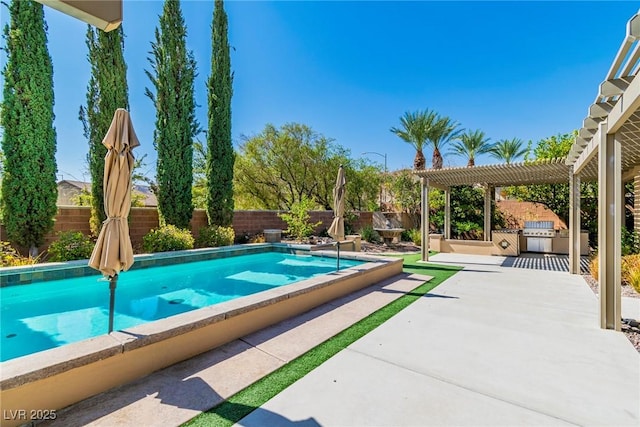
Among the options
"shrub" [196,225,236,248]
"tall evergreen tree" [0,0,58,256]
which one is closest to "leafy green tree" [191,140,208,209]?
"shrub" [196,225,236,248]

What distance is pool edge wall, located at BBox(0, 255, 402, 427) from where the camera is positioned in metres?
2.40

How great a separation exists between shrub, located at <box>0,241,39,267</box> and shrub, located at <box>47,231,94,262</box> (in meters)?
0.48

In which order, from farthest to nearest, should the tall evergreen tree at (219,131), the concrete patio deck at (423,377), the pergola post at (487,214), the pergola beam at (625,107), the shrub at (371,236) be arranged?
the shrub at (371,236), the tall evergreen tree at (219,131), the pergola post at (487,214), the pergola beam at (625,107), the concrete patio deck at (423,377)

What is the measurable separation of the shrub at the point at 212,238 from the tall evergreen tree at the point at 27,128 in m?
4.81

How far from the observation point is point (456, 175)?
11297mm

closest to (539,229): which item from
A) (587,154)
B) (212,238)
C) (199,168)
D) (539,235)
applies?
(539,235)

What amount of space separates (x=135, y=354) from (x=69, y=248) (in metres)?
8.17

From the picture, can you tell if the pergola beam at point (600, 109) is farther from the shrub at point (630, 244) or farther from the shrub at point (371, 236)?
the shrub at point (371, 236)

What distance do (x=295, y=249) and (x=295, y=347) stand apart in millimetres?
8436

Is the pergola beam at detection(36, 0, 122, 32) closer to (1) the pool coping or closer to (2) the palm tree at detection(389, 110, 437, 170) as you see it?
(1) the pool coping

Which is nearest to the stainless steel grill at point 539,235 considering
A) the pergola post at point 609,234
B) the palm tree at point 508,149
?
the palm tree at point 508,149

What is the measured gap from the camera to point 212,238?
41.4ft

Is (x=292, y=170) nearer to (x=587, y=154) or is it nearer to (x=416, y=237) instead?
(x=416, y=237)

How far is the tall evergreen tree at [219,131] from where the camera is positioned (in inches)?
549
